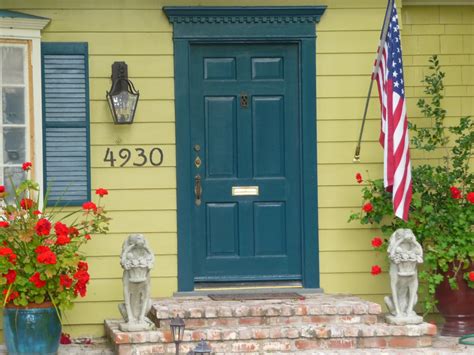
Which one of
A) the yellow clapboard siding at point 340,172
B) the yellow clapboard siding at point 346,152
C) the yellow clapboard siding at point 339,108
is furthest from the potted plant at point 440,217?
the yellow clapboard siding at point 339,108

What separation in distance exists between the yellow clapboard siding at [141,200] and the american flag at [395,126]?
1.81 metres

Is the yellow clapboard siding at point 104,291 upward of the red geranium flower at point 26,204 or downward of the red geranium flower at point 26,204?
downward

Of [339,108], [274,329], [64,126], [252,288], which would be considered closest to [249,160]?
[339,108]

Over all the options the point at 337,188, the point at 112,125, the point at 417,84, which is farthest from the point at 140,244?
the point at 417,84

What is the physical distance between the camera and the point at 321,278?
9.64 m

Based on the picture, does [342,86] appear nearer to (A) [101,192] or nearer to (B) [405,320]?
(B) [405,320]

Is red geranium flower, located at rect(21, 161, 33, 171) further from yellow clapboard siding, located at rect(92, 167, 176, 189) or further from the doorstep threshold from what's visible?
the doorstep threshold

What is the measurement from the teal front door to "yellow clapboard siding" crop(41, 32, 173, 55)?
0.29 metres

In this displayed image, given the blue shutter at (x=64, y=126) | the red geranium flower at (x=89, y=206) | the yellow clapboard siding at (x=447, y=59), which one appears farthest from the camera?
the yellow clapboard siding at (x=447, y=59)

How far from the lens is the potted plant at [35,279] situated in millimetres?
8375

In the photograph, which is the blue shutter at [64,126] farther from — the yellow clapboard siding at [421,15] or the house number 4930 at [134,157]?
the yellow clapboard siding at [421,15]

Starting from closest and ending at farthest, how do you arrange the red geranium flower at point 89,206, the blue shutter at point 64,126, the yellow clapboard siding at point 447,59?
the red geranium flower at point 89,206 < the blue shutter at point 64,126 < the yellow clapboard siding at point 447,59

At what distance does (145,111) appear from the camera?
9484 mm

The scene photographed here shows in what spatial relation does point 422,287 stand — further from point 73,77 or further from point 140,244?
point 73,77
